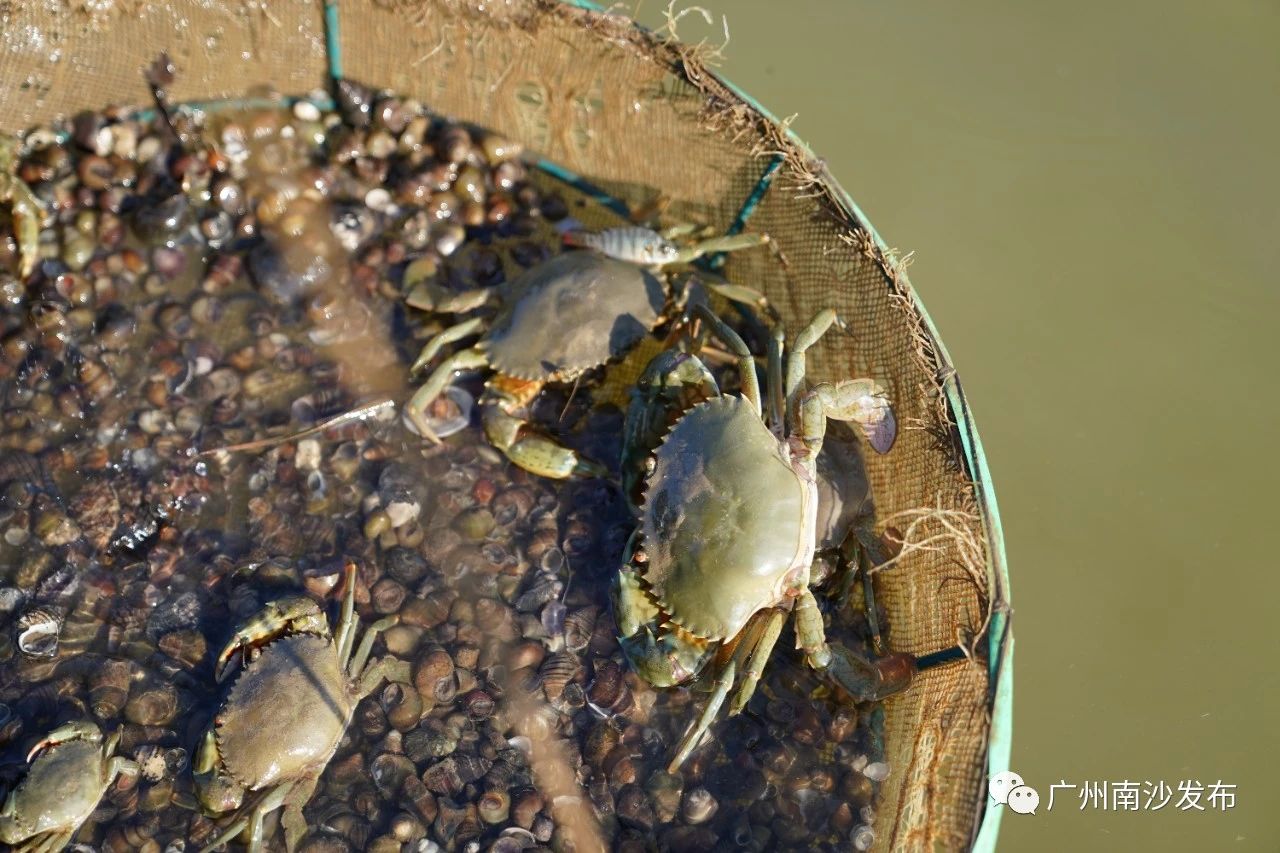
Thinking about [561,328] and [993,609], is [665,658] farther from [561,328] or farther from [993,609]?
[561,328]

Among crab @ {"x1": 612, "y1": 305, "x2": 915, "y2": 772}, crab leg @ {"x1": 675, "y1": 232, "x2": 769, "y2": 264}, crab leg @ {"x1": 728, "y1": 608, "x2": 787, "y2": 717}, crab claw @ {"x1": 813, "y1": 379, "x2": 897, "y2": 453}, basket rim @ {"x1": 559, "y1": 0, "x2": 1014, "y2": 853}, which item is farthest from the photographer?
crab leg @ {"x1": 675, "y1": 232, "x2": 769, "y2": 264}

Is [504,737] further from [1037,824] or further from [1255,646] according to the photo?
[1255,646]

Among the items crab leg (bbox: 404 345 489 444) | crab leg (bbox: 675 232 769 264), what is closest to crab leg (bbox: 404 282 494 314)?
crab leg (bbox: 404 345 489 444)

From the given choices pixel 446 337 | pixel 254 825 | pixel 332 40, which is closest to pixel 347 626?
pixel 254 825

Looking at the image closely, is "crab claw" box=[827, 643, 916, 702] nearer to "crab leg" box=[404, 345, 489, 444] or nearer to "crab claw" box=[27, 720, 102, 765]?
"crab leg" box=[404, 345, 489, 444]

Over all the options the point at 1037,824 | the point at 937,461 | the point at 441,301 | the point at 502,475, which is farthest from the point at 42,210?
the point at 1037,824

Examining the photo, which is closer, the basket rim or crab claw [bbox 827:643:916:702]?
the basket rim

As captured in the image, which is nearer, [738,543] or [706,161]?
[738,543]

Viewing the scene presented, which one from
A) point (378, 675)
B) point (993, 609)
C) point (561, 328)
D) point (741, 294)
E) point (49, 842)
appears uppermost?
point (741, 294)
